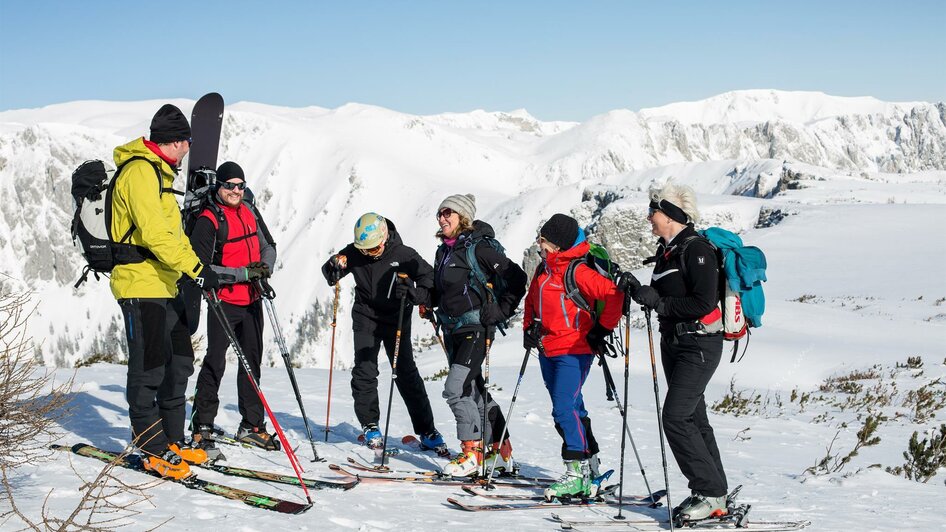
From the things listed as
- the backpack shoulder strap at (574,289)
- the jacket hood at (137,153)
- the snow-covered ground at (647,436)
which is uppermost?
the jacket hood at (137,153)

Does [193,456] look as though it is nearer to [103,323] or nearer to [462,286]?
[462,286]

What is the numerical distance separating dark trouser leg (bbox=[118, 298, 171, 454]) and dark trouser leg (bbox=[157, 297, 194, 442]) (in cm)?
28

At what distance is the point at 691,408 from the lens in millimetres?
5559

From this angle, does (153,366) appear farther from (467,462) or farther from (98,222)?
(467,462)

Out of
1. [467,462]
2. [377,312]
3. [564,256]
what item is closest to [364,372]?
[377,312]

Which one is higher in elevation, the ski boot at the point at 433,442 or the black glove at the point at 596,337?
the black glove at the point at 596,337

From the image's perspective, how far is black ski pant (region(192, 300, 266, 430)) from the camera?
23.9 feet

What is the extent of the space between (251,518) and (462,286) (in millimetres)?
2887

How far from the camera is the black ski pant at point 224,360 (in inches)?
286

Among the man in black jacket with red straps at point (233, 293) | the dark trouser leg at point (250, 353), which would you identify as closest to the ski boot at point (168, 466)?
the man in black jacket with red straps at point (233, 293)

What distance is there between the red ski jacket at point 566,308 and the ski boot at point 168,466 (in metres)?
3.07

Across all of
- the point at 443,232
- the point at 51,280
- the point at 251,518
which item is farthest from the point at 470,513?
the point at 51,280

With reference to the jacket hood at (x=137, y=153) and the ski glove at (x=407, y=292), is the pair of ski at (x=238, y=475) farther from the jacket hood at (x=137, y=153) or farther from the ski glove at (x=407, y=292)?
the jacket hood at (x=137, y=153)

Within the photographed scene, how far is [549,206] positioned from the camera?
71.4m
